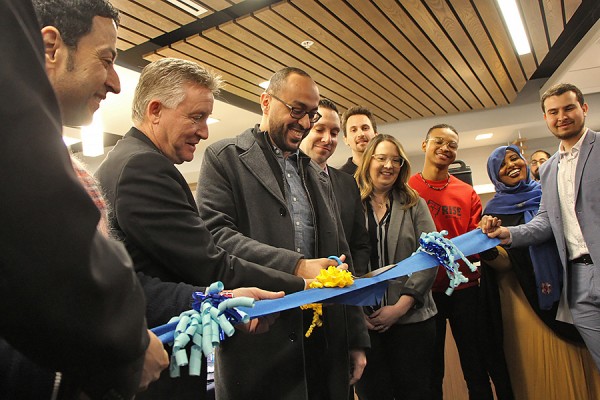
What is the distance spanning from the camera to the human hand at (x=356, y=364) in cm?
168

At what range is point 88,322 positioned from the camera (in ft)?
1.53

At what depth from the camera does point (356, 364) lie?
1.69 m

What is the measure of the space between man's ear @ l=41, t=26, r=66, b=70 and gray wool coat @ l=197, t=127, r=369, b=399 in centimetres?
74

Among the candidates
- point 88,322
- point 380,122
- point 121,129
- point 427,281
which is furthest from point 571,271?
point 121,129

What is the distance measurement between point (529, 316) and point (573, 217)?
68cm

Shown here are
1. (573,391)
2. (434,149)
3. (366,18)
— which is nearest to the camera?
(573,391)

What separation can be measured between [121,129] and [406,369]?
19.3 ft

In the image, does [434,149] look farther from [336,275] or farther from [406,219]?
[336,275]

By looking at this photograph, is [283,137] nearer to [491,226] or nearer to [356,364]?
[356,364]

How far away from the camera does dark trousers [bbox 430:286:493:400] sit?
2635 millimetres

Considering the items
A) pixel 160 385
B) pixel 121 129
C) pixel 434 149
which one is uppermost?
pixel 121 129

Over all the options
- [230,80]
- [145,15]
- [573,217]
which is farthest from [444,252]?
[230,80]

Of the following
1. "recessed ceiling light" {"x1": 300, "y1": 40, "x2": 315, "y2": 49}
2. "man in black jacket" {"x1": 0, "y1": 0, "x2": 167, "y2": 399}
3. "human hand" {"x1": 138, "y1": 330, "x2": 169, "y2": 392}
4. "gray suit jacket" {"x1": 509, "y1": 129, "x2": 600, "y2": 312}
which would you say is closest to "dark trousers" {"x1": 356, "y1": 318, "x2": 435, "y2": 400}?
"gray suit jacket" {"x1": 509, "y1": 129, "x2": 600, "y2": 312}

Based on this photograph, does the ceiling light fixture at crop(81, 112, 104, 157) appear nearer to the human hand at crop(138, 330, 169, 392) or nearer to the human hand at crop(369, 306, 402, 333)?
the human hand at crop(369, 306, 402, 333)
